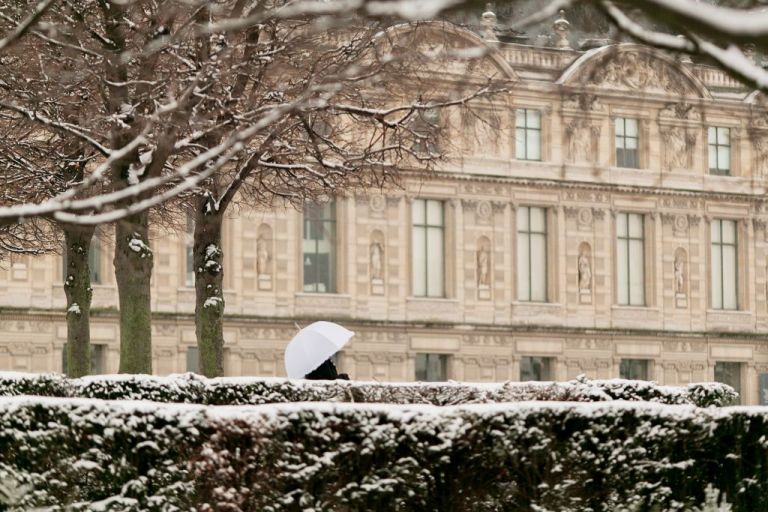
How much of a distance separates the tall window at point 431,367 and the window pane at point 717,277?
9878 millimetres

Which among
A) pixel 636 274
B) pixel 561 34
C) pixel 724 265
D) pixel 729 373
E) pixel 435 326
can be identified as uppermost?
pixel 561 34

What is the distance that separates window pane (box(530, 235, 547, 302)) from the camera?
178 ft

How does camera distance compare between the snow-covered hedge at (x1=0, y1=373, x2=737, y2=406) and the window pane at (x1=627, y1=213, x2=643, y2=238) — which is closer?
the snow-covered hedge at (x1=0, y1=373, x2=737, y2=406)

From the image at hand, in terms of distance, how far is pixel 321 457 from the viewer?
453 inches

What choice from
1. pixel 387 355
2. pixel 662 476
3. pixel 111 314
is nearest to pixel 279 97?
pixel 662 476

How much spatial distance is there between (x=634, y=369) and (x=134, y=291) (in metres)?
35.7

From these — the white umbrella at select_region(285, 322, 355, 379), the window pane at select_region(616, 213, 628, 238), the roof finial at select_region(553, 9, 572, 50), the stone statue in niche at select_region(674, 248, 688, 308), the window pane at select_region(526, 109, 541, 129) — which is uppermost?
the roof finial at select_region(553, 9, 572, 50)

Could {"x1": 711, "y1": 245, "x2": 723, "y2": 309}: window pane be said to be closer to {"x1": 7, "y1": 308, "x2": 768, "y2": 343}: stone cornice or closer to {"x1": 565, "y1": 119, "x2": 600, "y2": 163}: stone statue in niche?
{"x1": 7, "y1": 308, "x2": 768, "y2": 343}: stone cornice

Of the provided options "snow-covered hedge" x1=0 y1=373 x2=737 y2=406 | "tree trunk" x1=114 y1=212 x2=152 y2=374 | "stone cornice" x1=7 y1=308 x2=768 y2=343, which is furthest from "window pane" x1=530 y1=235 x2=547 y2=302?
"snow-covered hedge" x1=0 y1=373 x2=737 y2=406

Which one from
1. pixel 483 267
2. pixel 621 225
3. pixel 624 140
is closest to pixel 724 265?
pixel 621 225

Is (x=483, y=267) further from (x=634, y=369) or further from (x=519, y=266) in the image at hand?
(x=634, y=369)

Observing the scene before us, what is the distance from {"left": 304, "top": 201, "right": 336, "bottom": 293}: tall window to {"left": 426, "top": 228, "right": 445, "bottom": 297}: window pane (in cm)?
304

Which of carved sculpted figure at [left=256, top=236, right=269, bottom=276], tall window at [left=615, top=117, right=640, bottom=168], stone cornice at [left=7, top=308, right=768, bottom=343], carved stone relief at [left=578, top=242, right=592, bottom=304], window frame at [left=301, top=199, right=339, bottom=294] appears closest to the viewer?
stone cornice at [left=7, top=308, right=768, bottom=343]

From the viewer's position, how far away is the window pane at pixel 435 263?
5281 cm
